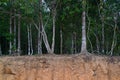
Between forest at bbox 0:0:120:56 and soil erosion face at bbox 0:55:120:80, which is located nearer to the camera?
soil erosion face at bbox 0:55:120:80

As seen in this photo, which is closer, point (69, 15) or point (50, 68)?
point (50, 68)

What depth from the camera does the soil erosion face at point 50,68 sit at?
1206cm

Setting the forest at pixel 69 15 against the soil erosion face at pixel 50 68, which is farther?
the forest at pixel 69 15

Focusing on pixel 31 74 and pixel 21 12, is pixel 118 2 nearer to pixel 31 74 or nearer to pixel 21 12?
pixel 21 12

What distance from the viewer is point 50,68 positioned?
12219 millimetres

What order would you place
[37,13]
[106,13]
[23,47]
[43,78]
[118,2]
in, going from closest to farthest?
1. [43,78]
2. [37,13]
3. [106,13]
4. [118,2]
5. [23,47]

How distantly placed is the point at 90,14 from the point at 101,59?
687 centimetres

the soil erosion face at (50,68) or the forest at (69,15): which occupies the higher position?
the forest at (69,15)

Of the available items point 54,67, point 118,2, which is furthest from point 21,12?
point 54,67

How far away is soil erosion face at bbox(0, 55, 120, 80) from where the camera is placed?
1206 centimetres

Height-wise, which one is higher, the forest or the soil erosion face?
the forest

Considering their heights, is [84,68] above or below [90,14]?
below

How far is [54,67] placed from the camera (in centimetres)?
1224

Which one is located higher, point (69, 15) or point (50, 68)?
point (69, 15)
